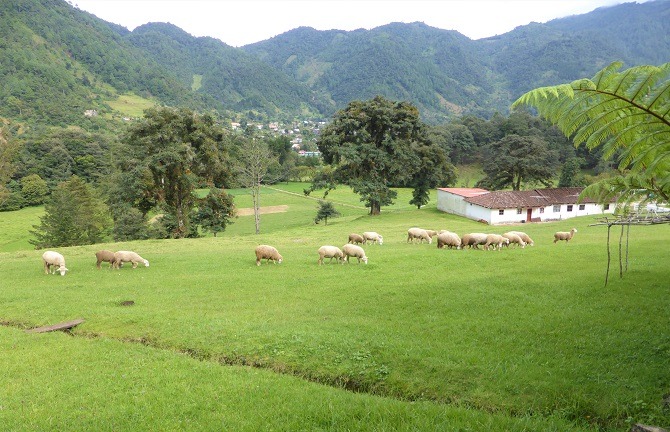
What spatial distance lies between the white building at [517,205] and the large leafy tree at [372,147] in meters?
7.09

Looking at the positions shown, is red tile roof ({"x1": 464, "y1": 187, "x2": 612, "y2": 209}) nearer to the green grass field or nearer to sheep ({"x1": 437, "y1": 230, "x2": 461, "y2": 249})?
sheep ({"x1": 437, "y1": 230, "x2": 461, "y2": 249})

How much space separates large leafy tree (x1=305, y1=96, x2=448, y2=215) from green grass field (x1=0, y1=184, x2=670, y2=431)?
93.1ft

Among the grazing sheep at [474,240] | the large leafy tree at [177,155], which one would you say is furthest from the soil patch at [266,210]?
the grazing sheep at [474,240]

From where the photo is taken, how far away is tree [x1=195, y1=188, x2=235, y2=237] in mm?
41812

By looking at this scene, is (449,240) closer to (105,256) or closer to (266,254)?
(266,254)

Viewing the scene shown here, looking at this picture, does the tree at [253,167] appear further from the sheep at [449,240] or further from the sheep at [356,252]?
the sheep at [356,252]

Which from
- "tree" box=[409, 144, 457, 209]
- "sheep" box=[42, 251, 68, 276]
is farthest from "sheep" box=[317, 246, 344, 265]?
"tree" box=[409, 144, 457, 209]

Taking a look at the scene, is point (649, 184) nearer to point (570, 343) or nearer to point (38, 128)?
point (570, 343)

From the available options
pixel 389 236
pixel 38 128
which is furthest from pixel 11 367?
pixel 38 128

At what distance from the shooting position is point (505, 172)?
6200 cm

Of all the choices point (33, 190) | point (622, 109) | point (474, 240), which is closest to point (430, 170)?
point (474, 240)

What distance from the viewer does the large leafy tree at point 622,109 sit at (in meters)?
6.77

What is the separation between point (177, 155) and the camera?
3647cm

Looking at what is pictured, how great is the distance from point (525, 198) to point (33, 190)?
8403 centimetres
